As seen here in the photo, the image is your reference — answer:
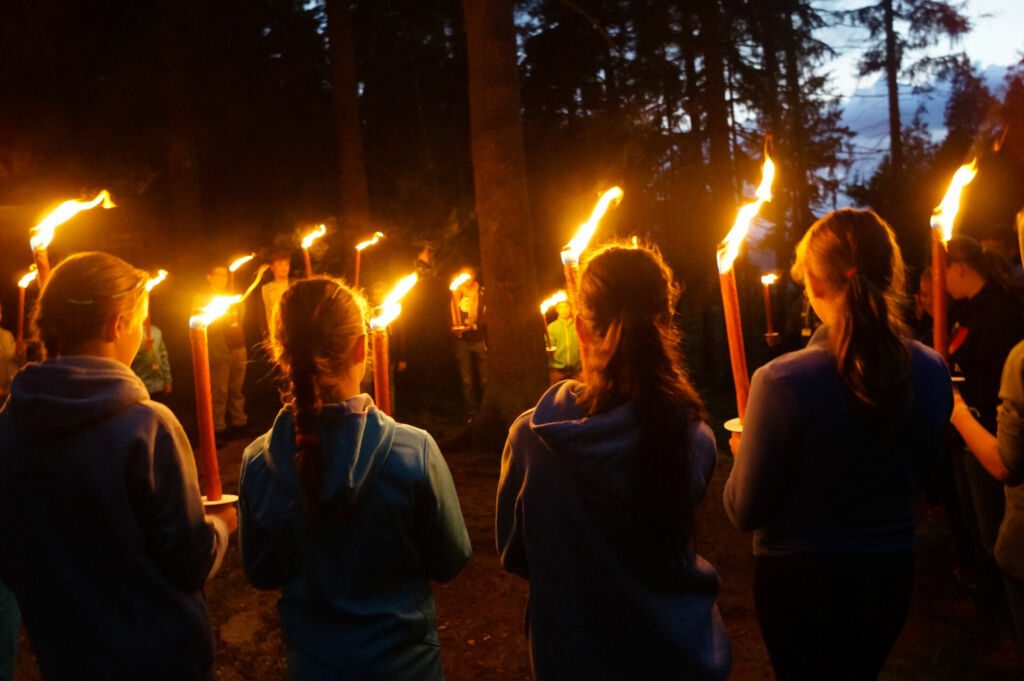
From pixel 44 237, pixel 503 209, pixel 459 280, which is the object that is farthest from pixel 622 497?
pixel 459 280

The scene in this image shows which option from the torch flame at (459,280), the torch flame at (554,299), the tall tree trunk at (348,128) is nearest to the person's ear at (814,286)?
the torch flame at (554,299)

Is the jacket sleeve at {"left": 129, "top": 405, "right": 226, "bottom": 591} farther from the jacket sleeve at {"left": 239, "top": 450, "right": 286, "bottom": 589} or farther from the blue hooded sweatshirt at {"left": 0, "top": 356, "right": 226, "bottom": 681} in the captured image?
the jacket sleeve at {"left": 239, "top": 450, "right": 286, "bottom": 589}

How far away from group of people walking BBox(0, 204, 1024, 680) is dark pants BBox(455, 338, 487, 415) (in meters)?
9.45

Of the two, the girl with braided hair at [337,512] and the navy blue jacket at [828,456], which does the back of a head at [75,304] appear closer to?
the girl with braided hair at [337,512]

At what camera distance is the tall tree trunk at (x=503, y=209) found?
26.3 feet

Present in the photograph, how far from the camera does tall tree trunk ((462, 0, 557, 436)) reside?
8.02 meters

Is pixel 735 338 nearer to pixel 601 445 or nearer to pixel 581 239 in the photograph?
pixel 601 445

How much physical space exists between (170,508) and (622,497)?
129cm

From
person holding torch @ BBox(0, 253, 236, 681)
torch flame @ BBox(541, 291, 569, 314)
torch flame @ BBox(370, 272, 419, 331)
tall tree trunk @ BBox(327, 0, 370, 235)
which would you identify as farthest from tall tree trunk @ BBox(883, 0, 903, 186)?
person holding torch @ BBox(0, 253, 236, 681)

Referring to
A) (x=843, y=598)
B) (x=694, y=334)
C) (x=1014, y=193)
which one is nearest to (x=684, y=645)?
(x=843, y=598)

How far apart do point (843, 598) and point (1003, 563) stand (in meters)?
Result: 1.04

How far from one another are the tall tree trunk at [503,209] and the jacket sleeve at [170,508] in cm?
612

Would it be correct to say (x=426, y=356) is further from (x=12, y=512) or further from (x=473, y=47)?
(x=12, y=512)

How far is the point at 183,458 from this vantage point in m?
2.14
